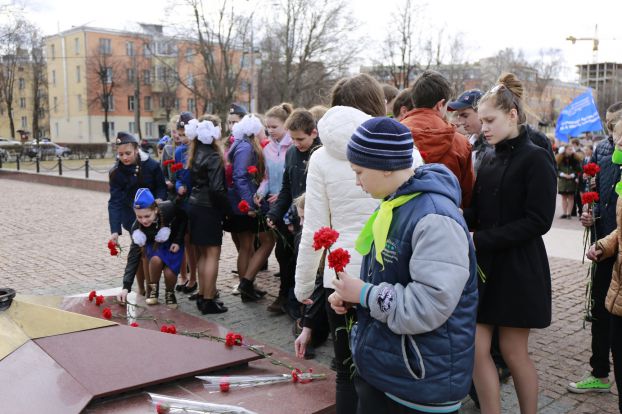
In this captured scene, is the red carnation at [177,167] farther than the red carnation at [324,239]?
Yes

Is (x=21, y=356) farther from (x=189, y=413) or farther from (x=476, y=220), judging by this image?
(x=476, y=220)

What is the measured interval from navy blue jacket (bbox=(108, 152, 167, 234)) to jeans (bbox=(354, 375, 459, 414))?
4.05 meters

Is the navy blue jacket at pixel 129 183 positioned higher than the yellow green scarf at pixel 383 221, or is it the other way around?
the yellow green scarf at pixel 383 221

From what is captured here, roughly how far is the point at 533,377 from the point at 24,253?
8249 millimetres

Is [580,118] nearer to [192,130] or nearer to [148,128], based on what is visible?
[192,130]

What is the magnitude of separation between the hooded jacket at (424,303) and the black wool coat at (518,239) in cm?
86

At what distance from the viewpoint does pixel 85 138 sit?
62.9m

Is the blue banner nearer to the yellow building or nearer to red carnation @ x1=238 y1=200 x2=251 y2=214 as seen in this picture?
red carnation @ x1=238 y1=200 x2=251 y2=214

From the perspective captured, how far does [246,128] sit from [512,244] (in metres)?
3.57

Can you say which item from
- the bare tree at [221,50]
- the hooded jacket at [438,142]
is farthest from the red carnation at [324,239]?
the bare tree at [221,50]

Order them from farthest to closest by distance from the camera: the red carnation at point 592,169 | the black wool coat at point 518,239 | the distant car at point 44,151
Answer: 1. the distant car at point 44,151
2. the red carnation at point 592,169
3. the black wool coat at point 518,239

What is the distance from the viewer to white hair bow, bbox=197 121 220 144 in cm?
532

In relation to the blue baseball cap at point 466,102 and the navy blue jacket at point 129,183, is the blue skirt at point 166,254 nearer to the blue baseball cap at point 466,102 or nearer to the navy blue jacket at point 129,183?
the navy blue jacket at point 129,183

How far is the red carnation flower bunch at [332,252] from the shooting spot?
2.01m
